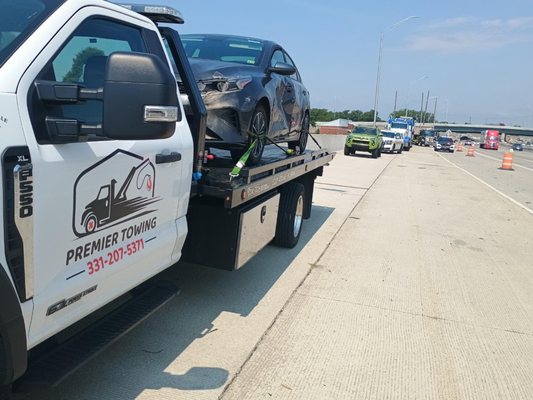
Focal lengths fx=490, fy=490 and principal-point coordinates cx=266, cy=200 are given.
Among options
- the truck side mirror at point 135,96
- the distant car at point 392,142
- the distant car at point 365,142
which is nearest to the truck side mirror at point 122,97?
the truck side mirror at point 135,96

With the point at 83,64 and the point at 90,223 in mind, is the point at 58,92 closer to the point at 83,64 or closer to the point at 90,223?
the point at 83,64

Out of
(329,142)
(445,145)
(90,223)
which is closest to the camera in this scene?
(90,223)

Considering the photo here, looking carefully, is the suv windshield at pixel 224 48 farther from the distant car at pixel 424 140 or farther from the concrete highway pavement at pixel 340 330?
the distant car at pixel 424 140

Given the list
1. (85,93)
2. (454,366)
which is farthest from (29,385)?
(454,366)

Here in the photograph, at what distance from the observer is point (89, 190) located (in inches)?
91.4

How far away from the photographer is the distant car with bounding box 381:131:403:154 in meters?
35.1

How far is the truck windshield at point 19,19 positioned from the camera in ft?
6.66

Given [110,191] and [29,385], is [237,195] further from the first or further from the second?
[29,385]

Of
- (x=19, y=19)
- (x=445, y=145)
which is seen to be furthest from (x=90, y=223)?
(x=445, y=145)

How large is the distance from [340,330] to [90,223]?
8.43ft

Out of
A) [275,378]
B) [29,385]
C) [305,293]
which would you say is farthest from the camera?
[305,293]

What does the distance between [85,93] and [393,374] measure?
2814 millimetres

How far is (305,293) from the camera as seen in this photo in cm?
501

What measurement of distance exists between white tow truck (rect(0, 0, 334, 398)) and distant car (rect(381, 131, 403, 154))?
33.1 meters
